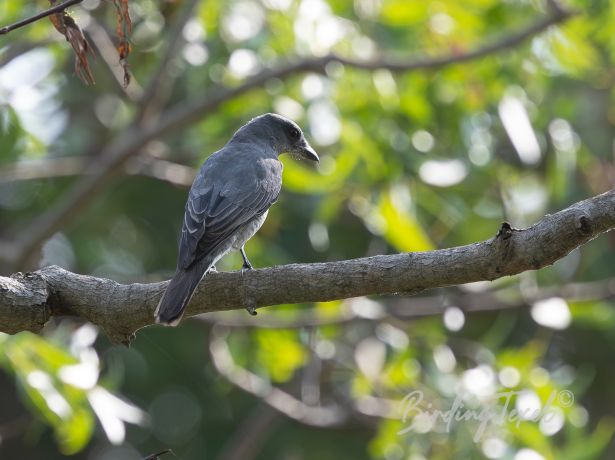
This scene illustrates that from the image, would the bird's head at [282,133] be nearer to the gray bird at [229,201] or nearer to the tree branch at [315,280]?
the gray bird at [229,201]

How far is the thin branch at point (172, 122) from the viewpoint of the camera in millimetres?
6523

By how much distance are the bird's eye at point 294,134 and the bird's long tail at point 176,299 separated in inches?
98.7

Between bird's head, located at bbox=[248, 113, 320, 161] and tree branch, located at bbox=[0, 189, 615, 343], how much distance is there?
7.68 ft

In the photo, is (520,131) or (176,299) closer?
(176,299)

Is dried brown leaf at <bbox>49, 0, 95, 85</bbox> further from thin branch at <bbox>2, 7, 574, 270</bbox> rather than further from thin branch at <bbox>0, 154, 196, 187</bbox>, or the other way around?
thin branch at <bbox>0, 154, 196, 187</bbox>

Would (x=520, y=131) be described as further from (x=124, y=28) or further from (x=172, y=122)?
(x=124, y=28)

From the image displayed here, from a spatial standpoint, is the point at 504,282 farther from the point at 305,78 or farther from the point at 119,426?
the point at 119,426

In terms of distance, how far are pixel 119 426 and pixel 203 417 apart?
3.92 metres

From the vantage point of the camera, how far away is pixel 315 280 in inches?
140

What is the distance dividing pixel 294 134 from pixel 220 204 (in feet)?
4.96

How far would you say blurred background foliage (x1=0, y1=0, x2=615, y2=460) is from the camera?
6.36 m

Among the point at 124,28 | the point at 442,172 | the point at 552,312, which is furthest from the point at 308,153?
the point at 124,28

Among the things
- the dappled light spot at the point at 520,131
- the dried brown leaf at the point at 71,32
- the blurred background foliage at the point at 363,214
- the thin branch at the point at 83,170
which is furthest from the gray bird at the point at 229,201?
the dappled light spot at the point at 520,131

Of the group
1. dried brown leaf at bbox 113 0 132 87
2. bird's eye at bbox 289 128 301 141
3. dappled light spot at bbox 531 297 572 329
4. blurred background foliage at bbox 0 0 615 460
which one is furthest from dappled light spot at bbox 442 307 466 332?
dried brown leaf at bbox 113 0 132 87
